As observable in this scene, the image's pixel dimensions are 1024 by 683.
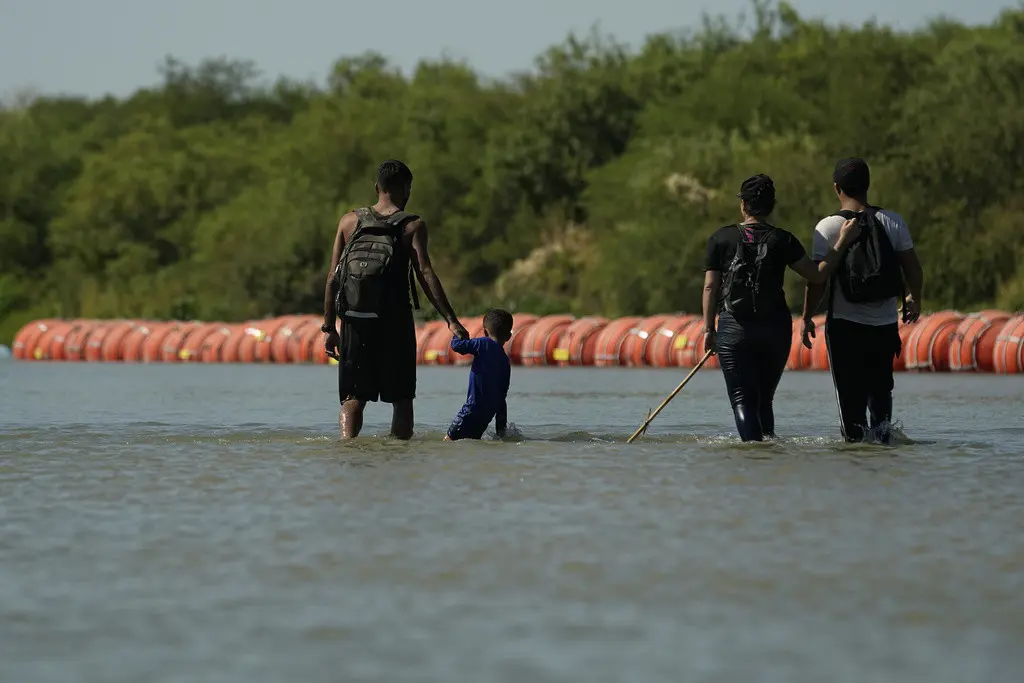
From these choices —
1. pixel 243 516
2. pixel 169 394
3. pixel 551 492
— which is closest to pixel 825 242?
pixel 551 492

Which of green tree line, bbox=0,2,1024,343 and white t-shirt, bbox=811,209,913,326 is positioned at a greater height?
green tree line, bbox=0,2,1024,343

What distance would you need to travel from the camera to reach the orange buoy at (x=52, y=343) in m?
49.6

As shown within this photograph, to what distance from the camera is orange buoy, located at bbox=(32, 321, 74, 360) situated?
4962 centimetres

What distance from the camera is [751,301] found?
1234 centimetres

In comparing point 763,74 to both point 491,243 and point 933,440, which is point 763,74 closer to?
point 491,243

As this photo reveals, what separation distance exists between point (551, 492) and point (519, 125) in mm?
73766

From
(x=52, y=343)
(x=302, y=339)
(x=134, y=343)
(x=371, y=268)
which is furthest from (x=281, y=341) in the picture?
(x=371, y=268)

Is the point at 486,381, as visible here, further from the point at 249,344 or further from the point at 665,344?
the point at 249,344

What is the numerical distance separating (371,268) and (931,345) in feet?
71.7

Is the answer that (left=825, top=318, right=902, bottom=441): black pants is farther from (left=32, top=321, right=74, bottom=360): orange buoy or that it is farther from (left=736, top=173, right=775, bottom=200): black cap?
(left=32, top=321, right=74, bottom=360): orange buoy

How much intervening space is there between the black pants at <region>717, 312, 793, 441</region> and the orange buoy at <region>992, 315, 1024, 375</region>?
66.1ft

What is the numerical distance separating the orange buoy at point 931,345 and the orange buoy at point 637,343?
6.12m

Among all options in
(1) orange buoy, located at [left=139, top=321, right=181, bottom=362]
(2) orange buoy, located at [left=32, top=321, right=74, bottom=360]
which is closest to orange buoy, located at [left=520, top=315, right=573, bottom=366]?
(1) orange buoy, located at [left=139, top=321, right=181, bottom=362]

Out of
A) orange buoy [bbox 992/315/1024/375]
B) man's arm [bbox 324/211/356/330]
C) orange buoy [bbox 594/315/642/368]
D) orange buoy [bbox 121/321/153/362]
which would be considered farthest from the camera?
orange buoy [bbox 121/321/153/362]
